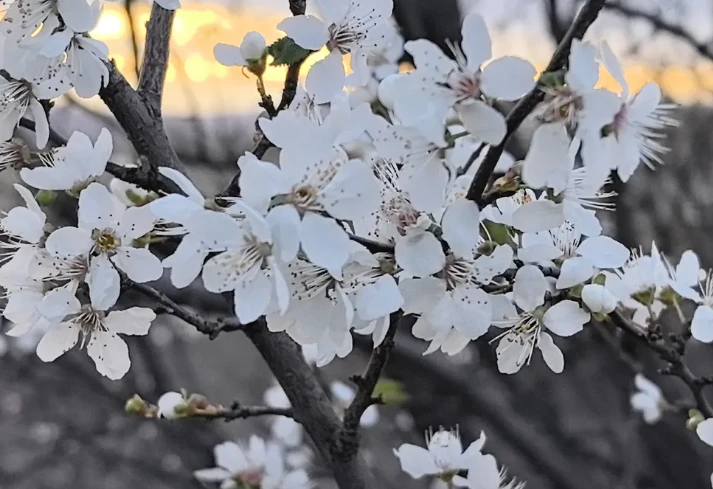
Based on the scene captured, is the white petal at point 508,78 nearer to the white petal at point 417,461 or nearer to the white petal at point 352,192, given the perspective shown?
the white petal at point 352,192

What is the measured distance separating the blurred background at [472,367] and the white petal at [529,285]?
1055mm

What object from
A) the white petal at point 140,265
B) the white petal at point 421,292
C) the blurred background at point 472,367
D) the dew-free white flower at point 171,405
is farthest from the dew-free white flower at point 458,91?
the blurred background at point 472,367

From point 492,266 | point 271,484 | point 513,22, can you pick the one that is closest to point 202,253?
point 492,266

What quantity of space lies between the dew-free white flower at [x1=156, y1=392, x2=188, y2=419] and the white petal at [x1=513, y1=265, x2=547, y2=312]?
39 centimetres

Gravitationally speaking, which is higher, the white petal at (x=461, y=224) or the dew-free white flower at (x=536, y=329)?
the white petal at (x=461, y=224)

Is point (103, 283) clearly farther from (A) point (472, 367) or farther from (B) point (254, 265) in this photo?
(A) point (472, 367)

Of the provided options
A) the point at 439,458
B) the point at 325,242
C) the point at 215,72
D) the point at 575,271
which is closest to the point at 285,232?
the point at 325,242

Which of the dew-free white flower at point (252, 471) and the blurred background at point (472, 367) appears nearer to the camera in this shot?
the dew-free white flower at point (252, 471)

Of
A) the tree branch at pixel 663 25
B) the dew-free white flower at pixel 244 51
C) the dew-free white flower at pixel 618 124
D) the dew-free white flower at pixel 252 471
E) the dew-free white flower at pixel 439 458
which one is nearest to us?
the dew-free white flower at pixel 618 124

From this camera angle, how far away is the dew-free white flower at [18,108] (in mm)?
601

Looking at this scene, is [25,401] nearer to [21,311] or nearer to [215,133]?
[215,133]

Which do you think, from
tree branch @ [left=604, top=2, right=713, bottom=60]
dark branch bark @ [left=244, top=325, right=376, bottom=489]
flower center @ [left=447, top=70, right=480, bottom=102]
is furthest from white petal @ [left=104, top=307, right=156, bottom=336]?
tree branch @ [left=604, top=2, right=713, bottom=60]

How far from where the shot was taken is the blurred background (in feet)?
5.77

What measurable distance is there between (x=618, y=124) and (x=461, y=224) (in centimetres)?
11
